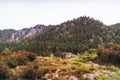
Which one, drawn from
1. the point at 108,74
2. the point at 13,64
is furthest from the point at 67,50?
the point at 108,74

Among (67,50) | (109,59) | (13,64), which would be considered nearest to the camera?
(109,59)

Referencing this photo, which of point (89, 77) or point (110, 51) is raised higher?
point (110, 51)

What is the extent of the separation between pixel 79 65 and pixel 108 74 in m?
5.27

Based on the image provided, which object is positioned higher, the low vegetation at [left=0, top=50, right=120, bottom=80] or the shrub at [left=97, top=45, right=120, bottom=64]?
the shrub at [left=97, top=45, right=120, bottom=64]

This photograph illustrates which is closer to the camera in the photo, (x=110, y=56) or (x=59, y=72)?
(x=59, y=72)

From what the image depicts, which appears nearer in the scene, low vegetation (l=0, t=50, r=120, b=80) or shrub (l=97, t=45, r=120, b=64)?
low vegetation (l=0, t=50, r=120, b=80)

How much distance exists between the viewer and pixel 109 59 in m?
44.3

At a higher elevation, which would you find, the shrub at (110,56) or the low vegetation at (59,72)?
the shrub at (110,56)

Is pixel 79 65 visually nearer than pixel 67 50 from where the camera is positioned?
Yes

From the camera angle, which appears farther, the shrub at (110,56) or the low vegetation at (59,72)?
the shrub at (110,56)

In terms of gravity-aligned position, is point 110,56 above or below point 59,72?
above

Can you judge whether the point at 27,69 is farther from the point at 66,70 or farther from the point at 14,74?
the point at 66,70

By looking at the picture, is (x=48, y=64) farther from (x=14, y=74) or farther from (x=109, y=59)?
(x=109, y=59)

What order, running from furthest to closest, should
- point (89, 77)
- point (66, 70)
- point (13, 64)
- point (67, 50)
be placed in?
point (67, 50) < point (13, 64) < point (66, 70) < point (89, 77)
